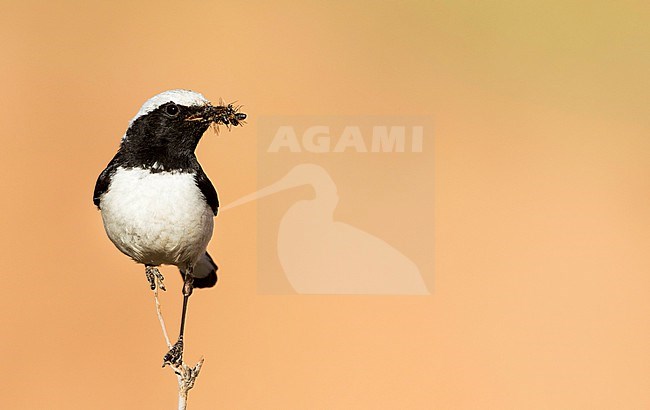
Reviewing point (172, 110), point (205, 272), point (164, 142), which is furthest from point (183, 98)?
point (205, 272)

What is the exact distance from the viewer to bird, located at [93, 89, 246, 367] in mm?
2371

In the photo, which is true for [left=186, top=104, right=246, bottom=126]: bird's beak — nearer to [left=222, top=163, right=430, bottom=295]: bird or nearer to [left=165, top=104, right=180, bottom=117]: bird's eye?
[left=165, top=104, right=180, bottom=117]: bird's eye

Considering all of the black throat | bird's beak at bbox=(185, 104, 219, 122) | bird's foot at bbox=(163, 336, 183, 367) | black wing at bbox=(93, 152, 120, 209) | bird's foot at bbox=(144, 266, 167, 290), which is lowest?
bird's foot at bbox=(163, 336, 183, 367)

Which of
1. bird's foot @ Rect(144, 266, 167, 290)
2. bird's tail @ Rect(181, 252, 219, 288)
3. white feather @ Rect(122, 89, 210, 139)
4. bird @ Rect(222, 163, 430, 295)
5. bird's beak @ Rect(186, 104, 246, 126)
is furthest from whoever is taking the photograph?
bird @ Rect(222, 163, 430, 295)

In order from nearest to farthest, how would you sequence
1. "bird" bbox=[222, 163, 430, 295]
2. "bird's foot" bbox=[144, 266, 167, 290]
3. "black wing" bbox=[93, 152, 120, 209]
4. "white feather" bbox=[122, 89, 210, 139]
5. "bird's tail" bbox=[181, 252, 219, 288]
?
"white feather" bbox=[122, 89, 210, 139] → "black wing" bbox=[93, 152, 120, 209] → "bird's foot" bbox=[144, 266, 167, 290] → "bird's tail" bbox=[181, 252, 219, 288] → "bird" bbox=[222, 163, 430, 295]

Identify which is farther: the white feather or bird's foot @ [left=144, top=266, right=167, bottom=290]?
bird's foot @ [left=144, top=266, right=167, bottom=290]

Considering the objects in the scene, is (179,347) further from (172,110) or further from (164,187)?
(172,110)

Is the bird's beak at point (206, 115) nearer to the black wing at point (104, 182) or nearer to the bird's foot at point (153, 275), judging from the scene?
the black wing at point (104, 182)

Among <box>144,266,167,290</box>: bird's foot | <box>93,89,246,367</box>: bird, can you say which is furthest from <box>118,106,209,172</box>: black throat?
<box>144,266,167,290</box>: bird's foot

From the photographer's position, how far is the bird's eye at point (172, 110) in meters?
2.46

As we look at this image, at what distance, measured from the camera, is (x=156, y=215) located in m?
2.36

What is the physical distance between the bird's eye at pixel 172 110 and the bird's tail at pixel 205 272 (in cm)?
64

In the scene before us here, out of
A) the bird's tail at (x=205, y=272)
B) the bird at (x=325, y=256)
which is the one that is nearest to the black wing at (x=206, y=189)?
the bird's tail at (x=205, y=272)

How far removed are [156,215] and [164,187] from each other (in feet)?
0.36
